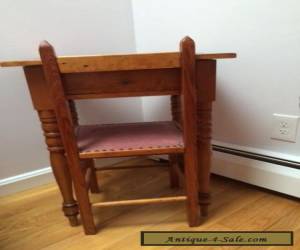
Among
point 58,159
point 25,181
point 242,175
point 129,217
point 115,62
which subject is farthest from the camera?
point 25,181

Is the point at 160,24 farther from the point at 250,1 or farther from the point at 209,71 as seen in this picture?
the point at 209,71

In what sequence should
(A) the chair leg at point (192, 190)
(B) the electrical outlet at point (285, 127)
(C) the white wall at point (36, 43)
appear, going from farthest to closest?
1. (C) the white wall at point (36, 43)
2. (B) the electrical outlet at point (285, 127)
3. (A) the chair leg at point (192, 190)

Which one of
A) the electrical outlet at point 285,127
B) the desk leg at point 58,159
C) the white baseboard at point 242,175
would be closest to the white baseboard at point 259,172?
the white baseboard at point 242,175

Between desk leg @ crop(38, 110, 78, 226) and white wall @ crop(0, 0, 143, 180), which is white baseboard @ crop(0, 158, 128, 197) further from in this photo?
desk leg @ crop(38, 110, 78, 226)

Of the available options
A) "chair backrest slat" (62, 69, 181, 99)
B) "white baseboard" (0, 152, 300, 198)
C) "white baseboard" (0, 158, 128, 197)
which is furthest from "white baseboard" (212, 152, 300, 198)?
"white baseboard" (0, 158, 128, 197)

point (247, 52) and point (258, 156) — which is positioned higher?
point (247, 52)

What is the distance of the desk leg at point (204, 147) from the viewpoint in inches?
31.3

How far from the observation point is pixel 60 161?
82 cm

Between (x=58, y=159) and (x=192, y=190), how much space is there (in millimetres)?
426

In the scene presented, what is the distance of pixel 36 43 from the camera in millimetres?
1089

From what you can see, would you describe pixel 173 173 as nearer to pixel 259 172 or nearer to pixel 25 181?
pixel 259 172

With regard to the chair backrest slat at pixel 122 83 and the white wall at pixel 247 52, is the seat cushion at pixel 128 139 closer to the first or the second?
the chair backrest slat at pixel 122 83

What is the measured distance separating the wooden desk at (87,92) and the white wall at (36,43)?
0.40m

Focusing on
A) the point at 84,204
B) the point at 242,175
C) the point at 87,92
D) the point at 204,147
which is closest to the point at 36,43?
the point at 87,92
